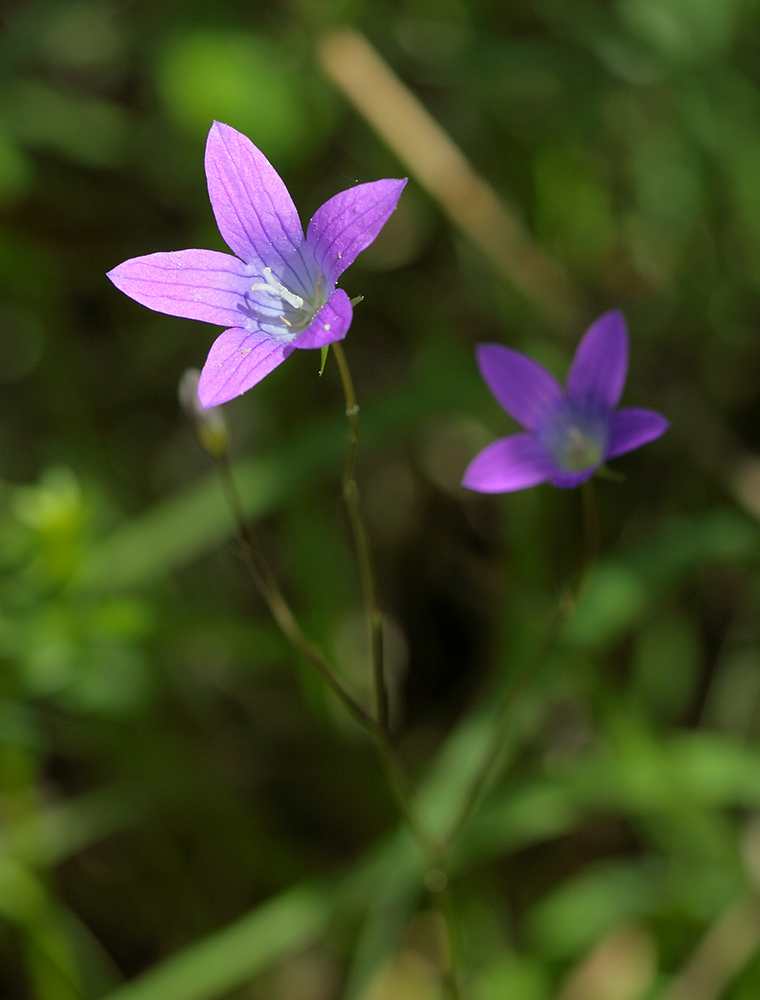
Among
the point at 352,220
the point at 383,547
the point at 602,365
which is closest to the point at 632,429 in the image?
the point at 602,365

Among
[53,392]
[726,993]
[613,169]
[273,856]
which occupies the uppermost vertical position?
[53,392]

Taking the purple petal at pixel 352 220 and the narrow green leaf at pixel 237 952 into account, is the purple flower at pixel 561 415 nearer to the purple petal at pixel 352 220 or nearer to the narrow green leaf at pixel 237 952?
the purple petal at pixel 352 220

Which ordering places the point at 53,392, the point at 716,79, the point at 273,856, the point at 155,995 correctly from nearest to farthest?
the point at 155,995 < the point at 273,856 < the point at 716,79 < the point at 53,392

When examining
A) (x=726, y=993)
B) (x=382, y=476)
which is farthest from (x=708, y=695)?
(x=382, y=476)

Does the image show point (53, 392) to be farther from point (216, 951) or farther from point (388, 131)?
point (216, 951)

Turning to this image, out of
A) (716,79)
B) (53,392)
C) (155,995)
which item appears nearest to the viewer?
(155,995)

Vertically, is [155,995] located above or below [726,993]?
above
